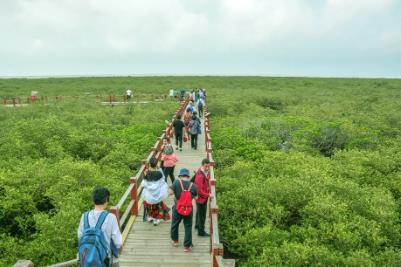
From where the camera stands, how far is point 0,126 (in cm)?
2412

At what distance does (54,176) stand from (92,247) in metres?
8.55

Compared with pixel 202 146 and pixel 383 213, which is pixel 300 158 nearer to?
→ pixel 202 146

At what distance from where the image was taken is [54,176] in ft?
42.9

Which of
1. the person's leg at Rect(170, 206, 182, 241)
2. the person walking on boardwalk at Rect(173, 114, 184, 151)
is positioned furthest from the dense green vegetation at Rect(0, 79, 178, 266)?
the person's leg at Rect(170, 206, 182, 241)

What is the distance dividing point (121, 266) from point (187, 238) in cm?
135

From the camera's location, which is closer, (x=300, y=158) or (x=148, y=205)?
(x=148, y=205)

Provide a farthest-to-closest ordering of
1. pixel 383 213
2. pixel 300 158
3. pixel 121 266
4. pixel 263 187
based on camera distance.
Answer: pixel 300 158 → pixel 263 187 → pixel 383 213 → pixel 121 266

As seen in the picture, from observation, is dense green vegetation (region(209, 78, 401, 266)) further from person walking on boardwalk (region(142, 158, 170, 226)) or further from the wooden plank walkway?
person walking on boardwalk (region(142, 158, 170, 226))

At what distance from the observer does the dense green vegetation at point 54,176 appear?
31.3 feet

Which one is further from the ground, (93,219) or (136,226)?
(93,219)

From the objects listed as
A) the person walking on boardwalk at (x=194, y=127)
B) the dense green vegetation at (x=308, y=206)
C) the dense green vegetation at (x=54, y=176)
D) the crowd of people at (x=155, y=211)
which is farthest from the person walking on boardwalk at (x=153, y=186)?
the person walking on boardwalk at (x=194, y=127)

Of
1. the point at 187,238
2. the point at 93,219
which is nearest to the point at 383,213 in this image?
the point at 187,238

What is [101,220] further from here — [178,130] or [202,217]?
[178,130]

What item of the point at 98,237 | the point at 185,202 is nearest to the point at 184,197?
the point at 185,202
